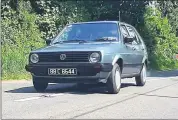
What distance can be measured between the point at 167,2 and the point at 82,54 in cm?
2245

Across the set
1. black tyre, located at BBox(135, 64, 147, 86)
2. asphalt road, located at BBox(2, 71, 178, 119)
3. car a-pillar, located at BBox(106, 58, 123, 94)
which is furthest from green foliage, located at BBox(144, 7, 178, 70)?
asphalt road, located at BBox(2, 71, 178, 119)

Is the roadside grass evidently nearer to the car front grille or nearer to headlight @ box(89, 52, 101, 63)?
the car front grille

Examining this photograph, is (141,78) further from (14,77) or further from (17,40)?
(17,40)

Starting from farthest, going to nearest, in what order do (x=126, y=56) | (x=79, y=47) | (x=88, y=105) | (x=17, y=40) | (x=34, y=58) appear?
1. (x=17, y=40)
2. (x=126, y=56)
3. (x=34, y=58)
4. (x=79, y=47)
5. (x=88, y=105)

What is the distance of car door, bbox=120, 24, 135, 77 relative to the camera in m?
9.91

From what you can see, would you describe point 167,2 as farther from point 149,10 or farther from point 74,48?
point 74,48

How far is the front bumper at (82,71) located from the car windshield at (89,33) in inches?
43.8

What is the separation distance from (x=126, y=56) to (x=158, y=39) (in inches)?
719

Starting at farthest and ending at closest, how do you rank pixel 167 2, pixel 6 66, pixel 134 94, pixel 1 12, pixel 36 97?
pixel 167 2 < pixel 1 12 < pixel 6 66 < pixel 134 94 < pixel 36 97

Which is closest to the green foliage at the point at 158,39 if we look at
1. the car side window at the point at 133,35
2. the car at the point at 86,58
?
the car side window at the point at 133,35

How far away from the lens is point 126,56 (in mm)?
10016

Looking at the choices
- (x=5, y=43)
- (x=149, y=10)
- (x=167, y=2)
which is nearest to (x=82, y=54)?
(x=5, y=43)

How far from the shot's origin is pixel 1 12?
17969 mm

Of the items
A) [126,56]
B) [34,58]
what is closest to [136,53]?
[126,56]
